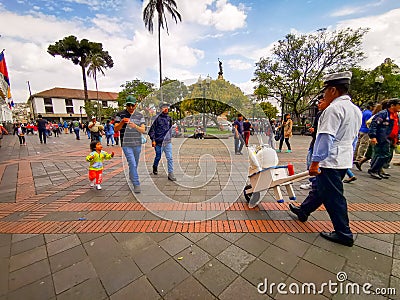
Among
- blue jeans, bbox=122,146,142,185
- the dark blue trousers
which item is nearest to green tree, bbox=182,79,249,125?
blue jeans, bbox=122,146,142,185

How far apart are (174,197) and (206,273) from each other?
1.82 metres

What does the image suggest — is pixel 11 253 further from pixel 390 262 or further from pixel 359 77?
pixel 359 77

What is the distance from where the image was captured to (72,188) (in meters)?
3.86

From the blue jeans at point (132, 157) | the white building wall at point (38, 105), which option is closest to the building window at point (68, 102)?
the white building wall at point (38, 105)

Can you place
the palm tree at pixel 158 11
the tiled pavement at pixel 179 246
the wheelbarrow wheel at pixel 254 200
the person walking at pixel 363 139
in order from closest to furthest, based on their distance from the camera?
1. the tiled pavement at pixel 179 246
2. the wheelbarrow wheel at pixel 254 200
3. the person walking at pixel 363 139
4. the palm tree at pixel 158 11

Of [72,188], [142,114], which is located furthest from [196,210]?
[72,188]

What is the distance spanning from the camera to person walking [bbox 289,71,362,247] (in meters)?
1.81

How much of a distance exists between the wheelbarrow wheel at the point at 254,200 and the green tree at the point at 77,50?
107 ft

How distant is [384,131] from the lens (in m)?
4.03

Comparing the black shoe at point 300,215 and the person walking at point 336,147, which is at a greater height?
the person walking at point 336,147

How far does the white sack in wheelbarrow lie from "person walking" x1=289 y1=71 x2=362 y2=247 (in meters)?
0.61

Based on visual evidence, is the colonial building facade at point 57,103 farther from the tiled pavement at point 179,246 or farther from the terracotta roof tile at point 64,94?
the tiled pavement at point 179,246

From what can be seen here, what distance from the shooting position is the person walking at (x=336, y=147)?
1.81 m

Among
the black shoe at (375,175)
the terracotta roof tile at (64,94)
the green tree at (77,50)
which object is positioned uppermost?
the green tree at (77,50)
